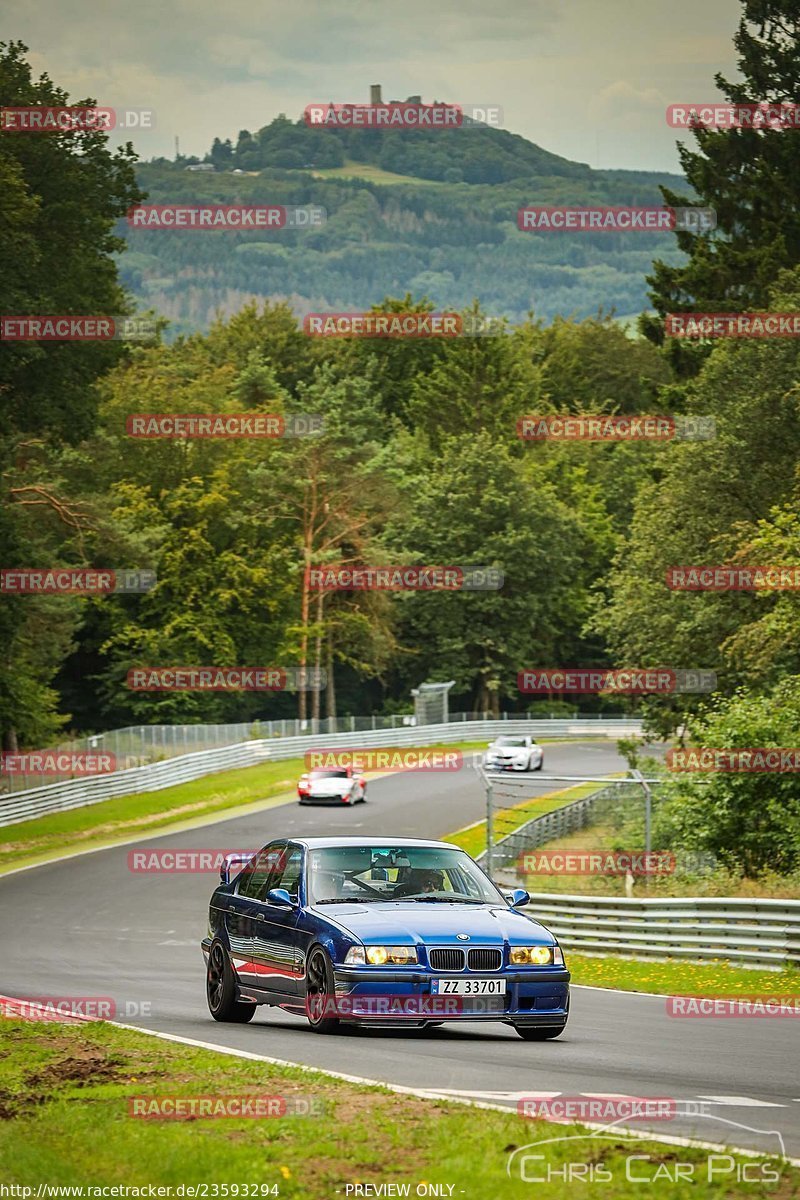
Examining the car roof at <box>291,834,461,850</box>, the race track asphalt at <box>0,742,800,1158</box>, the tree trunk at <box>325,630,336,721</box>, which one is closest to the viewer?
the race track asphalt at <box>0,742,800,1158</box>

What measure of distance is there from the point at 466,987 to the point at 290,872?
2.05m

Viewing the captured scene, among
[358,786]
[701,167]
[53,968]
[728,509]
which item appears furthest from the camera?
[701,167]

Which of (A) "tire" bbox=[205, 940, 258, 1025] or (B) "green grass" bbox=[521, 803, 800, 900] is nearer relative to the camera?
(A) "tire" bbox=[205, 940, 258, 1025]

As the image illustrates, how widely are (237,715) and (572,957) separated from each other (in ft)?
219

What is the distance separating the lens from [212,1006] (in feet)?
48.8

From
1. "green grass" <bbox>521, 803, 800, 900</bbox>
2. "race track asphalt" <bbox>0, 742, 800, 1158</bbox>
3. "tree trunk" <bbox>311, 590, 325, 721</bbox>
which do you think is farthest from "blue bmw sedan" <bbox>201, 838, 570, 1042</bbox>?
"tree trunk" <bbox>311, 590, 325, 721</bbox>

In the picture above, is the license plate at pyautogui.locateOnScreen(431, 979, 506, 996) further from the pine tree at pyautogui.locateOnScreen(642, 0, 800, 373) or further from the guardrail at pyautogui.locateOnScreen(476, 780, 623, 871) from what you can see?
the pine tree at pyautogui.locateOnScreen(642, 0, 800, 373)

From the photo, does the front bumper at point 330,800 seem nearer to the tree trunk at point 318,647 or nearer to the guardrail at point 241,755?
the guardrail at point 241,755

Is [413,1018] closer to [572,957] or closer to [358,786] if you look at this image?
[572,957]

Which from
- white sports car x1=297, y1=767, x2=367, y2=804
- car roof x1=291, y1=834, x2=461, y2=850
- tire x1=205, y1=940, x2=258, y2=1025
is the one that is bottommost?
white sports car x1=297, y1=767, x2=367, y2=804

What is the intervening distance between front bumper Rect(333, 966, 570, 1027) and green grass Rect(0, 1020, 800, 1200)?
203 cm

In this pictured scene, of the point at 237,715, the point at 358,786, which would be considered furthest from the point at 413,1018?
the point at 237,715

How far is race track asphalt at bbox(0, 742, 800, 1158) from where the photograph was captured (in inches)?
391

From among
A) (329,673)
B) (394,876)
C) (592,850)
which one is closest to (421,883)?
(394,876)
